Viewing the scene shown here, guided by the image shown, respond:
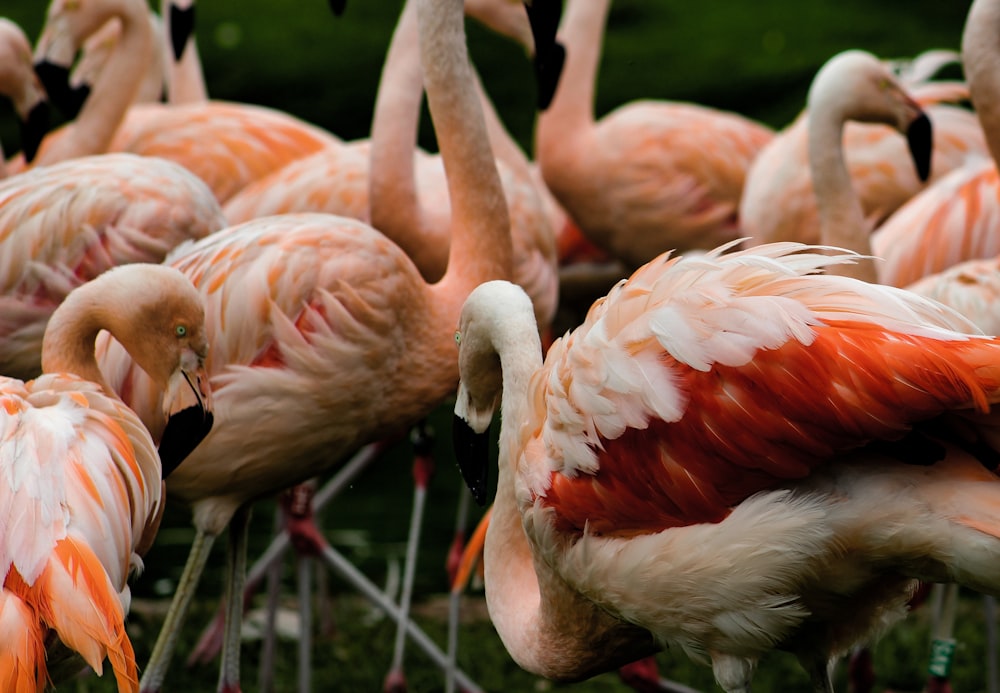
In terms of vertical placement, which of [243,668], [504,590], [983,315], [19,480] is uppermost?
[19,480]

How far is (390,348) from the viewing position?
405 centimetres

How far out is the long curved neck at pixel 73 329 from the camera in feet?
11.7

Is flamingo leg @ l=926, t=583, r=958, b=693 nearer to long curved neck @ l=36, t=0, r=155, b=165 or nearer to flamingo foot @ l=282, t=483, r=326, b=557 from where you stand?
flamingo foot @ l=282, t=483, r=326, b=557

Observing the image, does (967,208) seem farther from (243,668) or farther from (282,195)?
(243,668)

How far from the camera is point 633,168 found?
6293 mm

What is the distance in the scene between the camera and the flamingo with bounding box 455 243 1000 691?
2.72 metres

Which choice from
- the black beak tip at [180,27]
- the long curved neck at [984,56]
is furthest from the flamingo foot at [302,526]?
the long curved neck at [984,56]

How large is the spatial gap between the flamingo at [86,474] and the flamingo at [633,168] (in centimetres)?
292

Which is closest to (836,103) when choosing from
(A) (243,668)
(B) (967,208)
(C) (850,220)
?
(C) (850,220)

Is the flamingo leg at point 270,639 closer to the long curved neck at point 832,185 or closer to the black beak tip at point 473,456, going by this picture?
the black beak tip at point 473,456

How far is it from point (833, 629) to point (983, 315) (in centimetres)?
128

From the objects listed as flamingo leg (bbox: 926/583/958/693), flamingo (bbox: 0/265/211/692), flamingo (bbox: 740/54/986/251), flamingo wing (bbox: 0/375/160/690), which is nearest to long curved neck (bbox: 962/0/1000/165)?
flamingo (bbox: 740/54/986/251)

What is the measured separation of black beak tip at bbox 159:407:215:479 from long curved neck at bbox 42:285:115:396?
17 cm

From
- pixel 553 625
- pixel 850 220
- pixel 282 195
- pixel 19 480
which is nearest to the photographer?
pixel 19 480
